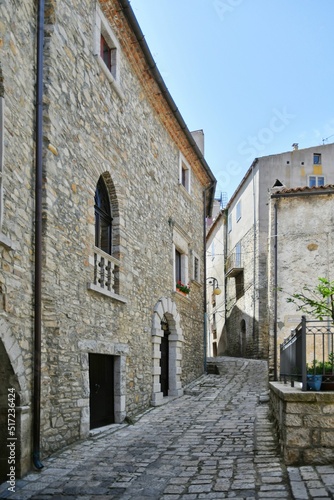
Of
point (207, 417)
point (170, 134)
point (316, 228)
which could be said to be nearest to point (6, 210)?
point (207, 417)

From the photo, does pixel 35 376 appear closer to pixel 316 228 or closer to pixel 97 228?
pixel 97 228

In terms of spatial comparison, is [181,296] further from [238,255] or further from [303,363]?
[238,255]

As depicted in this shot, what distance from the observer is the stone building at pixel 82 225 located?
18.3 feet

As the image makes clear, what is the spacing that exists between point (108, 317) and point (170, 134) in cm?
625

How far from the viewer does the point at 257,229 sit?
2034cm

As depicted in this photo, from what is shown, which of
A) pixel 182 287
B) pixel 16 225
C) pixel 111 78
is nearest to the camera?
pixel 16 225

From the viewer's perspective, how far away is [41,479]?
5293 mm

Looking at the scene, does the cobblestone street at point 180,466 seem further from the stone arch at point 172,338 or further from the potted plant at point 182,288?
the potted plant at point 182,288

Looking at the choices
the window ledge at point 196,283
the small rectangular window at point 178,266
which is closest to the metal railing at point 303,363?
the small rectangular window at point 178,266

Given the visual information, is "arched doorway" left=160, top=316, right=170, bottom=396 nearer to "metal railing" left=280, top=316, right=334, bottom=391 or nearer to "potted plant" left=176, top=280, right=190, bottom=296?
"potted plant" left=176, top=280, right=190, bottom=296

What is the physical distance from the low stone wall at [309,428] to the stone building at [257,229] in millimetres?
14080

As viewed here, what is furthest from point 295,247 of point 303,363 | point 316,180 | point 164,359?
point 303,363

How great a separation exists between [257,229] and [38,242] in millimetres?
15211

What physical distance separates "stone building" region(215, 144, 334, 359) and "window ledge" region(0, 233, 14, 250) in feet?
47.7
